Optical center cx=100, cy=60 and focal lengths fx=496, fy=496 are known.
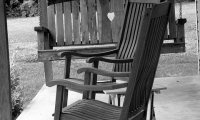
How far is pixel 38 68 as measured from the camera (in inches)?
322

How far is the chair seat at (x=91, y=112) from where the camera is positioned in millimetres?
2534

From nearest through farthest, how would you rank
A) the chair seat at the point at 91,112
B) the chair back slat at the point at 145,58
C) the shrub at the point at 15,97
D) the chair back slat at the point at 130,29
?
the chair back slat at the point at 145,58, the chair seat at the point at 91,112, the chair back slat at the point at 130,29, the shrub at the point at 15,97

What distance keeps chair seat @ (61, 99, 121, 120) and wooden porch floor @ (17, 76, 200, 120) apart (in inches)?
42.4

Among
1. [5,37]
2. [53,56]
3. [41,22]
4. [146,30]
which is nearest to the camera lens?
[146,30]

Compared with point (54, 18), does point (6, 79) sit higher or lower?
lower

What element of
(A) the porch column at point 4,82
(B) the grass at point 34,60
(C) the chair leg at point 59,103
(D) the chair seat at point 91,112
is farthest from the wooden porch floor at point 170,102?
(B) the grass at point 34,60

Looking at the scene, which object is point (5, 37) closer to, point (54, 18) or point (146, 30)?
point (146, 30)

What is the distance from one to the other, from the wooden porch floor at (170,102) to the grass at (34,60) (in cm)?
186

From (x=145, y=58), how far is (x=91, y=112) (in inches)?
17.4

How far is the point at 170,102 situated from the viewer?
423 cm

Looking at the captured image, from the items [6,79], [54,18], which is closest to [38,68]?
[54,18]

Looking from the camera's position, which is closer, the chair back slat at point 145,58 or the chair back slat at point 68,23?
the chair back slat at point 145,58

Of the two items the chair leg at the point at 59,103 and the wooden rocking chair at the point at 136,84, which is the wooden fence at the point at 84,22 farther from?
the chair leg at the point at 59,103

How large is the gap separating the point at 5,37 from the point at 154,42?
3.11 ft
